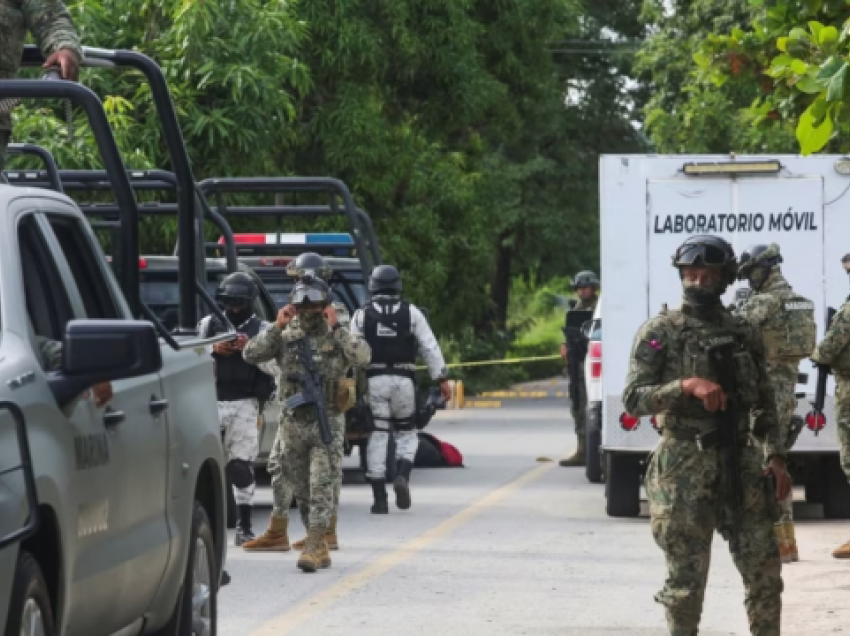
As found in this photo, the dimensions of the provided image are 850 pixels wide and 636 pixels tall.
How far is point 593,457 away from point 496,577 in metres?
7.51

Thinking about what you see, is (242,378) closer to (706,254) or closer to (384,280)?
(384,280)

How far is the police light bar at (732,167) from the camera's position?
16.7 meters

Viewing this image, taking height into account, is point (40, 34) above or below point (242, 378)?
above

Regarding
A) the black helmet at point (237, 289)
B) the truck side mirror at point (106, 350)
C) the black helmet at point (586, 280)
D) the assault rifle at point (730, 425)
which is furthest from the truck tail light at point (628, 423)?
the truck side mirror at point (106, 350)

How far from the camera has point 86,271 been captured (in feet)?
25.0

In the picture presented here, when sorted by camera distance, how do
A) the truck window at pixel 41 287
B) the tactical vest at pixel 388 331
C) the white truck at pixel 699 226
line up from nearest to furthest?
the truck window at pixel 41 287 → the white truck at pixel 699 226 → the tactical vest at pixel 388 331

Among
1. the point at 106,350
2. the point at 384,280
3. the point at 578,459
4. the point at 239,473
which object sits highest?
the point at 106,350

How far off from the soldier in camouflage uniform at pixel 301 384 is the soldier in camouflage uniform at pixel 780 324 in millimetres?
2482

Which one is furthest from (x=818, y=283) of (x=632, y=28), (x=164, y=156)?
(x=632, y=28)

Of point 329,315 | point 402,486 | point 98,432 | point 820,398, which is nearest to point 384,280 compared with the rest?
point 402,486

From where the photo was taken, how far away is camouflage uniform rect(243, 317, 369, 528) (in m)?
14.3

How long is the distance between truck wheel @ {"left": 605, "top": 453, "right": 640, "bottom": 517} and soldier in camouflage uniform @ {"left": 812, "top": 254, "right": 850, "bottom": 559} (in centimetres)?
313

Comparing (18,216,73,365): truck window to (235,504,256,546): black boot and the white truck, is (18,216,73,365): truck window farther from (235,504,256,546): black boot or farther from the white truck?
the white truck

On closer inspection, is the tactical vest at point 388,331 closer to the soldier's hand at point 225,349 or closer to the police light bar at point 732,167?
the police light bar at point 732,167
